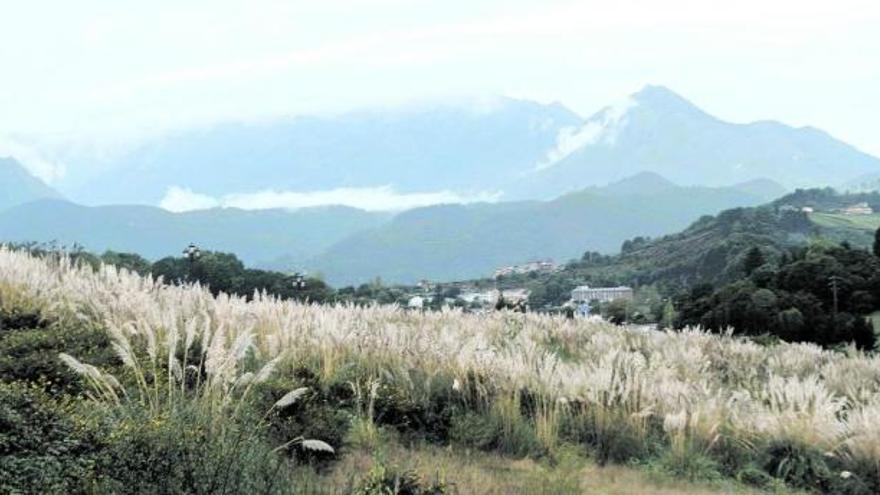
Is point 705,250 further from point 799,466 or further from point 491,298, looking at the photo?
point 799,466

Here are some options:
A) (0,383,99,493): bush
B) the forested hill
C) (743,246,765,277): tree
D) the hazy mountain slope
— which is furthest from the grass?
the hazy mountain slope

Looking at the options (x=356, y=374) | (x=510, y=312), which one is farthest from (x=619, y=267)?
(x=356, y=374)

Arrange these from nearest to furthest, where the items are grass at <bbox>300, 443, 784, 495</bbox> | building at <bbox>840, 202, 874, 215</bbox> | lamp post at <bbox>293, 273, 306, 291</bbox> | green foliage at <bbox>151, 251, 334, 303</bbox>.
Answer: grass at <bbox>300, 443, 784, 495</bbox> < lamp post at <bbox>293, 273, 306, 291</bbox> < green foliage at <bbox>151, 251, 334, 303</bbox> < building at <bbox>840, 202, 874, 215</bbox>

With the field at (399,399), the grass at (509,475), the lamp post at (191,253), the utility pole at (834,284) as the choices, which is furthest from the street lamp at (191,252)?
the utility pole at (834,284)

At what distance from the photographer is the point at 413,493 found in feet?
14.7

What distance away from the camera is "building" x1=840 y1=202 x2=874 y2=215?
560ft

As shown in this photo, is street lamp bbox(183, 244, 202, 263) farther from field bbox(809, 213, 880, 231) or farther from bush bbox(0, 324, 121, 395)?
field bbox(809, 213, 880, 231)

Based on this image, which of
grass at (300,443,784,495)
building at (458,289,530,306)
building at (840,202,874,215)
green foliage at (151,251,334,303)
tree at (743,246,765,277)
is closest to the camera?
grass at (300,443,784,495)

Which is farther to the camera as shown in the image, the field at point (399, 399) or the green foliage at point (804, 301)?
the green foliage at point (804, 301)

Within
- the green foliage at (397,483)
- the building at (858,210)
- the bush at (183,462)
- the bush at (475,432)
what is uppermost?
the building at (858,210)

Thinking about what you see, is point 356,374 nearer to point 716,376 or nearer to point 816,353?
point 716,376

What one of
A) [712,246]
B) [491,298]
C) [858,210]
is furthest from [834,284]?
[858,210]

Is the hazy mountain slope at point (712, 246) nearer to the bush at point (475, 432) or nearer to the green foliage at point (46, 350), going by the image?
the bush at point (475, 432)

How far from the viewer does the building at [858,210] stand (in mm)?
170625
